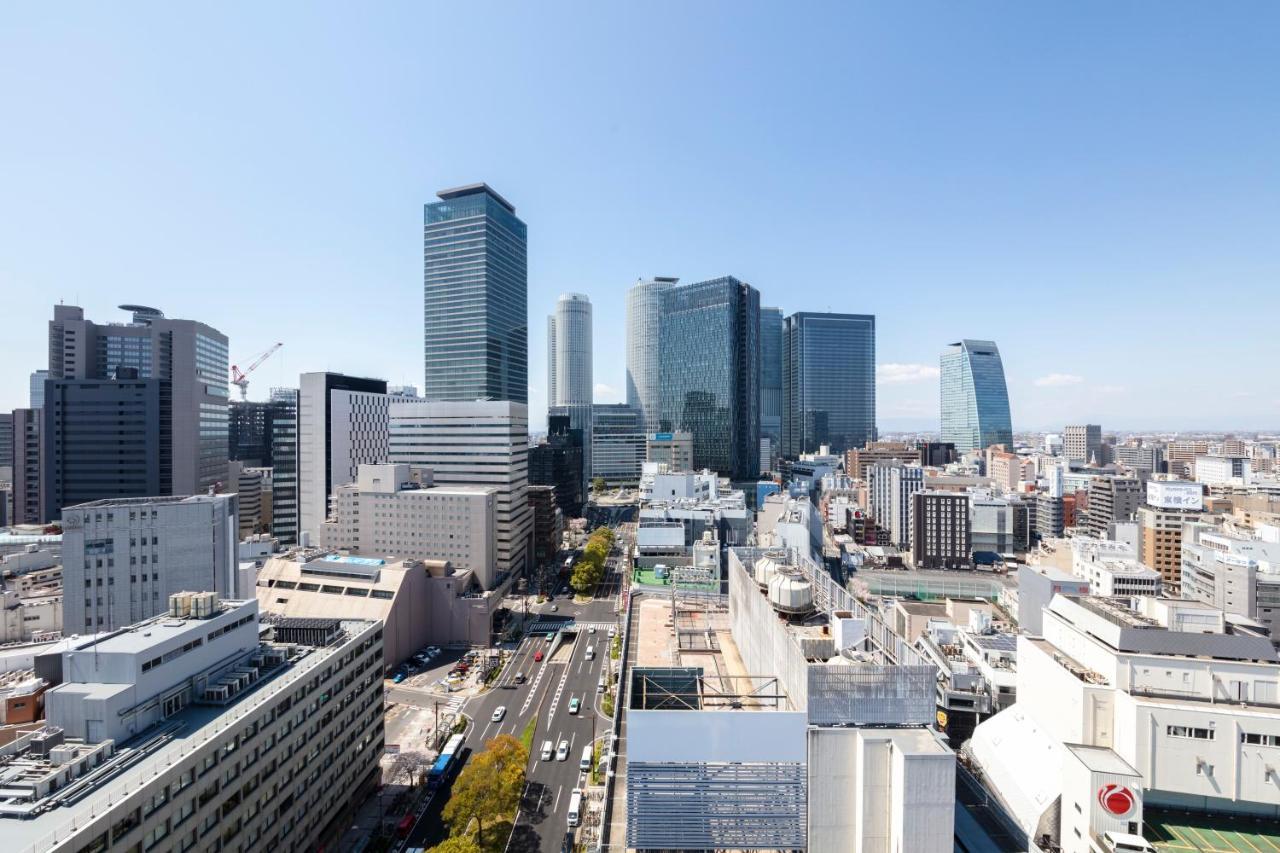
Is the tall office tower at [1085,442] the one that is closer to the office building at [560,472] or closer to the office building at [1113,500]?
the office building at [1113,500]

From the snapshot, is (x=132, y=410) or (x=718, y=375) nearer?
(x=132, y=410)

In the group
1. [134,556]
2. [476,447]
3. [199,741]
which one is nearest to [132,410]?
[134,556]

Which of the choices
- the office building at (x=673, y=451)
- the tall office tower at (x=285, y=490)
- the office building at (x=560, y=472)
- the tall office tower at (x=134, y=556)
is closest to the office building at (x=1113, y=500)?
the office building at (x=673, y=451)

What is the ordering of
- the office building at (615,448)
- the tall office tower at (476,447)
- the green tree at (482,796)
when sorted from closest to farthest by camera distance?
the green tree at (482,796)
the tall office tower at (476,447)
the office building at (615,448)

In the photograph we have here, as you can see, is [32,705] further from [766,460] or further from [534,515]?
[766,460]

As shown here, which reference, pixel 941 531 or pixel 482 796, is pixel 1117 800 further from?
pixel 941 531

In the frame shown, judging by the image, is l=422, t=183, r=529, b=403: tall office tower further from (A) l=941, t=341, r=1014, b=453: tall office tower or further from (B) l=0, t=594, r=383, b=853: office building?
(A) l=941, t=341, r=1014, b=453: tall office tower
